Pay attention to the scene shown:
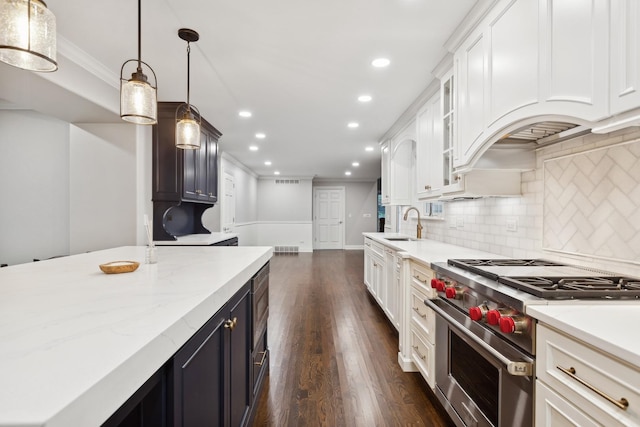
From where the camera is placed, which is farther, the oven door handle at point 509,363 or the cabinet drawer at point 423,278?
the cabinet drawer at point 423,278

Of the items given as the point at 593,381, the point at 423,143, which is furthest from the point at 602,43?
the point at 423,143

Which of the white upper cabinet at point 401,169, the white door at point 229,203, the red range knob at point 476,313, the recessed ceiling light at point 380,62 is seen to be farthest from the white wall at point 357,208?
the red range knob at point 476,313

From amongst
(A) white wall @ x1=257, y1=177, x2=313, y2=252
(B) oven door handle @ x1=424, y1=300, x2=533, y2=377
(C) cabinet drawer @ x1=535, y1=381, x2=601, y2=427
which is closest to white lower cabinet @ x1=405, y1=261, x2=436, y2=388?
(B) oven door handle @ x1=424, y1=300, x2=533, y2=377

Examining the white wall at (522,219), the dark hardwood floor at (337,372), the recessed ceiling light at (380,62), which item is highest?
the recessed ceiling light at (380,62)

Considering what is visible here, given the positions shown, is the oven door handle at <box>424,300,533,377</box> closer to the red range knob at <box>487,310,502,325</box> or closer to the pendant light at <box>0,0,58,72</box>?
the red range knob at <box>487,310,502,325</box>

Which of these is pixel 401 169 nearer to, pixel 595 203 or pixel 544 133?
pixel 544 133

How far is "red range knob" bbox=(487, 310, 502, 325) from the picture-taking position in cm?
124

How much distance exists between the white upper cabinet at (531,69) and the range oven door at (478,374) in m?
0.93

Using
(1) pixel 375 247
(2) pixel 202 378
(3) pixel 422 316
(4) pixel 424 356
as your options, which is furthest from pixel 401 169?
(2) pixel 202 378

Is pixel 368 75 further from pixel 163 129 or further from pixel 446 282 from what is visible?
pixel 163 129

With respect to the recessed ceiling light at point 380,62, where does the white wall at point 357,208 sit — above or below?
below

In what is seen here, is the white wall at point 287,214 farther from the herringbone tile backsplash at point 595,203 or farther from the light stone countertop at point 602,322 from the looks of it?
the light stone countertop at point 602,322

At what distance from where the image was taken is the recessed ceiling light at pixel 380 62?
2.60 meters

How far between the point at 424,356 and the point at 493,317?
107 cm
